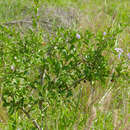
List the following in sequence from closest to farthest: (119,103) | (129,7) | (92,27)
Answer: (119,103), (92,27), (129,7)

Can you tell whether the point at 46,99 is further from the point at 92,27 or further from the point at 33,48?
the point at 92,27

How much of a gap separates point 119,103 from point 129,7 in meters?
3.72

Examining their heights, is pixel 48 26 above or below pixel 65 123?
above

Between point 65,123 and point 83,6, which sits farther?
point 83,6

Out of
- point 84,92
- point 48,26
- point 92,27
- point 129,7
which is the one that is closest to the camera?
point 84,92

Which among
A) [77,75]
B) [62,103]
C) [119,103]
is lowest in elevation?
[119,103]

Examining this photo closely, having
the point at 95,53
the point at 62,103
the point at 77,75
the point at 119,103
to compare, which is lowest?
the point at 119,103

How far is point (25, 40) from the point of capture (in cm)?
194

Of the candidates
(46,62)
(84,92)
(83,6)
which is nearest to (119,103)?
(84,92)

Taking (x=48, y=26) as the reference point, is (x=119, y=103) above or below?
below

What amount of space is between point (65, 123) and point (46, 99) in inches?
8.2

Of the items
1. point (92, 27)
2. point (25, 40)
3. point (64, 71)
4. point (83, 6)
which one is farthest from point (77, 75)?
point (83, 6)

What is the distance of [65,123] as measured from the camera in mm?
1896

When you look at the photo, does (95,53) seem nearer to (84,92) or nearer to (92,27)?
(84,92)
